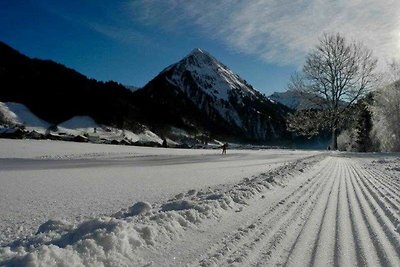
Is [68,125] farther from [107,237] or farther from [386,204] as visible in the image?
[107,237]

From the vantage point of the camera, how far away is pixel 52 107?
111 m

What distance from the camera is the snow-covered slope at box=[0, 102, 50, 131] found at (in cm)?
9625

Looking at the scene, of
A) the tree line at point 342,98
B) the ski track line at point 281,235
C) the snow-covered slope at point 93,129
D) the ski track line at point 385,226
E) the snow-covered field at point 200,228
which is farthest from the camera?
the snow-covered slope at point 93,129

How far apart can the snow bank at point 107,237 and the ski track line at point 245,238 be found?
701mm

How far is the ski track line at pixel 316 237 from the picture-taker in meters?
4.57

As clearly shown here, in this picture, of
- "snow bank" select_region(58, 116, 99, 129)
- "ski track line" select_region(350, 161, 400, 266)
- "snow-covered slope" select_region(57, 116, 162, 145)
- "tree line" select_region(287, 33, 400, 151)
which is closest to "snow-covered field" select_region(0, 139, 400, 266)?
"ski track line" select_region(350, 161, 400, 266)

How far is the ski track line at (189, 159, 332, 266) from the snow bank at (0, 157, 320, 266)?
27.6 inches

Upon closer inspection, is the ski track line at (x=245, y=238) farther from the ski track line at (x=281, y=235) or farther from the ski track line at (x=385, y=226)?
the ski track line at (x=385, y=226)

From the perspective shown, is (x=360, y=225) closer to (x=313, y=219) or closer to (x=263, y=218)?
(x=313, y=219)

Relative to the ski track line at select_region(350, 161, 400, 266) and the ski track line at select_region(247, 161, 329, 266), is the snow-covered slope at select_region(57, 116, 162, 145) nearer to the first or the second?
the ski track line at select_region(350, 161, 400, 266)

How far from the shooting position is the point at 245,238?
546 centimetres

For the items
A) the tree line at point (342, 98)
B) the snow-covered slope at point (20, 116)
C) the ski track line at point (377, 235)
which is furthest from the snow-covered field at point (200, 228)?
the snow-covered slope at point (20, 116)

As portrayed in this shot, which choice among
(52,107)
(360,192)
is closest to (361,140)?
(360,192)

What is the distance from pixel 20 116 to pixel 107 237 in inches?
4206
